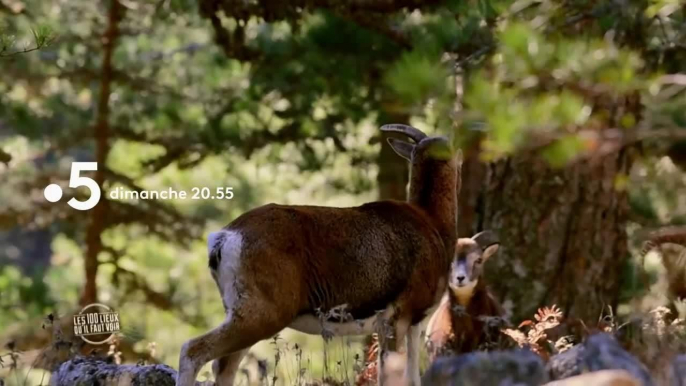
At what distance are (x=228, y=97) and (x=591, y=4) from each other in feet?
14.6

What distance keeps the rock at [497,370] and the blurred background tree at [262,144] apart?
6.87ft

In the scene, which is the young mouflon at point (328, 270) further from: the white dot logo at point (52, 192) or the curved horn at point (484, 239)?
the white dot logo at point (52, 192)

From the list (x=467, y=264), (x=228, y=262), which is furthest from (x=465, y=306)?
(x=228, y=262)

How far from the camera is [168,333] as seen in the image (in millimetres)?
11383

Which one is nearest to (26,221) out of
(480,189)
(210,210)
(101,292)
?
(101,292)

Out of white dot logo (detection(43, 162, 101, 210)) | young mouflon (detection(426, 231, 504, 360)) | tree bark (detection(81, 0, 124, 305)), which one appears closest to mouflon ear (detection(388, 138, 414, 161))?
young mouflon (detection(426, 231, 504, 360))

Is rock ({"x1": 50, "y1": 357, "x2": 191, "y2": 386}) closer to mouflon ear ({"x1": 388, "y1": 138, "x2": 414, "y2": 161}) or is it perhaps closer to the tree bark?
mouflon ear ({"x1": 388, "y1": 138, "x2": 414, "y2": 161})

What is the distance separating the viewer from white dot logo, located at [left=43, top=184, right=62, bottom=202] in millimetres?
10031

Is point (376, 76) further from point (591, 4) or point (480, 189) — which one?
point (591, 4)

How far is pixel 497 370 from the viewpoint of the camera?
15.3 feet

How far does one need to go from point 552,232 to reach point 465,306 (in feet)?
Result: 4.68

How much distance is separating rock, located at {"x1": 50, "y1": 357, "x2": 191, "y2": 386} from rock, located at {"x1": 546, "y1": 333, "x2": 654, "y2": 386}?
164 cm

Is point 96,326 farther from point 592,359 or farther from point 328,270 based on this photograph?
point 592,359

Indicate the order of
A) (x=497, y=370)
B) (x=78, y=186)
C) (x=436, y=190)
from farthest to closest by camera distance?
(x=78, y=186) → (x=436, y=190) → (x=497, y=370)
